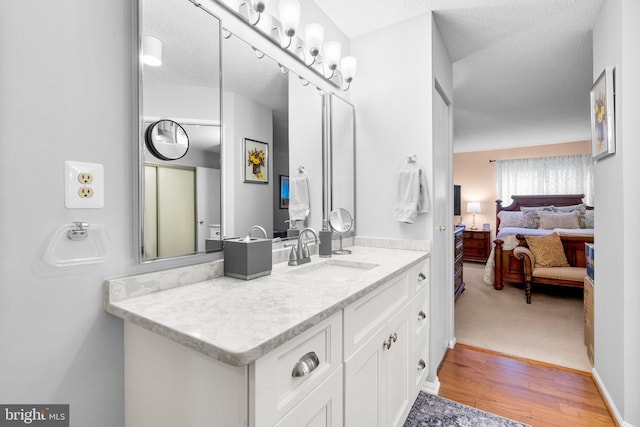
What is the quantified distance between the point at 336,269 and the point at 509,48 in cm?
234

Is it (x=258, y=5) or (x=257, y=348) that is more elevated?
(x=258, y=5)

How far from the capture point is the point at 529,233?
14.2ft

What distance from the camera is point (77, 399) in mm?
867

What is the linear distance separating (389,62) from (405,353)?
183 centimetres

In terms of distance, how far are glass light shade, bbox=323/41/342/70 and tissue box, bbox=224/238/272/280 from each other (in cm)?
121

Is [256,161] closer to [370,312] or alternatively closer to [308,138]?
[308,138]

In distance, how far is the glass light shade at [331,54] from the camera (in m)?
1.83

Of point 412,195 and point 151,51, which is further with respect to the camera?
point 412,195

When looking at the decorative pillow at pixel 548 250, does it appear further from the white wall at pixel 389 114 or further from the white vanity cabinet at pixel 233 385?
the white vanity cabinet at pixel 233 385

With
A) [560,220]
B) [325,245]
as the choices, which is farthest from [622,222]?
[560,220]

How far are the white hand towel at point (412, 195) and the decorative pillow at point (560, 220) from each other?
4539 mm

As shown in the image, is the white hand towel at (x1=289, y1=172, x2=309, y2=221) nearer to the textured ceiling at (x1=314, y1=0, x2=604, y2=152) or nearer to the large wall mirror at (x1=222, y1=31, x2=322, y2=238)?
the large wall mirror at (x1=222, y1=31, x2=322, y2=238)

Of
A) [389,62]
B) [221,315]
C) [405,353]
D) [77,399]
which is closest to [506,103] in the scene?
[389,62]

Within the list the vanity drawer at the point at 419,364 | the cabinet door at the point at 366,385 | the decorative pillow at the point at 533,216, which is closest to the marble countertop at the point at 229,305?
the cabinet door at the point at 366,385
